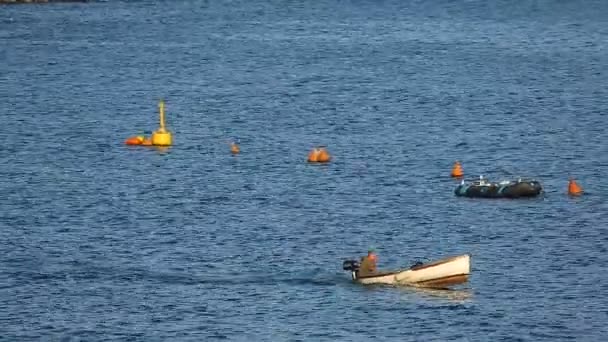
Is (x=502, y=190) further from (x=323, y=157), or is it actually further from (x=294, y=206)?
(x=323, y=157)

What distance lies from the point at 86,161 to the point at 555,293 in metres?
43.5

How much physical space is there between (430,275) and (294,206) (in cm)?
2142

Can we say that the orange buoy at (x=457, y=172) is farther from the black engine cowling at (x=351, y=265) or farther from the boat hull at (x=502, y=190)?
the black engine cowling at (x=351, y=265)

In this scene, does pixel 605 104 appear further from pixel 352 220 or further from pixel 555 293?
pixel 555 293

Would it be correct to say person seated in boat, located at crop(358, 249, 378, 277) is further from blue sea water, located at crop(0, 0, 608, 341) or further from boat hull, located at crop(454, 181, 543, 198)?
boat hull, located at crop(454, 181, 543, 198)

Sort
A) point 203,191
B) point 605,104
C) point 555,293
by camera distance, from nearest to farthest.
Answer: point 555,293
point 203,191
point 605,104

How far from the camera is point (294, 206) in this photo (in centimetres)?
10244

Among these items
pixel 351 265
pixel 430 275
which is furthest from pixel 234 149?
pixel 430 275

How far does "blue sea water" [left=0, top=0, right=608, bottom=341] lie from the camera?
79062mm

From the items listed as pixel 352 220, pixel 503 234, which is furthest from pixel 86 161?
pixel 503 234

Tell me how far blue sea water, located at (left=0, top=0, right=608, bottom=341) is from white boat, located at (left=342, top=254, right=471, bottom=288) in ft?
1.92

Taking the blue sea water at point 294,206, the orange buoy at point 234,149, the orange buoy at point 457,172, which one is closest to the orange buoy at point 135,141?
the blue sea water at point 294,206

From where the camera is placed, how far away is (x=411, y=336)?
75750mm

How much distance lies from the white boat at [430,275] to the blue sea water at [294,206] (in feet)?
1.92
